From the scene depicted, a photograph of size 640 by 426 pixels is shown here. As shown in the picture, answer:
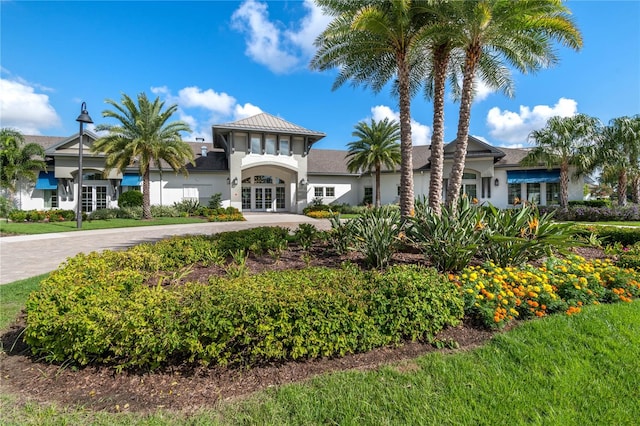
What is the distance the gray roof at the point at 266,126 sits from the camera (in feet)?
82.8

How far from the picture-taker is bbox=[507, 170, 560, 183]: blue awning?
25.0 metres

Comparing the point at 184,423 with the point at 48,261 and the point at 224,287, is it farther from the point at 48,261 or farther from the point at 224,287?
the point at 48,261

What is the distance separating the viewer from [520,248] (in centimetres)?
570

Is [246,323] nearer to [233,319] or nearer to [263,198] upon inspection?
[233,319]

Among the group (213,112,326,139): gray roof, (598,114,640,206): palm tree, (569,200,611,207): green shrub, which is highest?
(213,112,326,139): gray roof

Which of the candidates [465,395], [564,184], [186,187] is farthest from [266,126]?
[465,395]

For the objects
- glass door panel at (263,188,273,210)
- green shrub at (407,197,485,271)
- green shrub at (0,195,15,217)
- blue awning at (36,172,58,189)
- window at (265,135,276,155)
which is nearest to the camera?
green shrub at (407,197,485,271)

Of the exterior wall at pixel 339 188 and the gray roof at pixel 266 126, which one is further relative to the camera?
the exterior wall at pixel 339 188

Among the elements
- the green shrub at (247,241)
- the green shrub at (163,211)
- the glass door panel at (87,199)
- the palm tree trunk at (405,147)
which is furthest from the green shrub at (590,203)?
the glass door panel at (87,199)

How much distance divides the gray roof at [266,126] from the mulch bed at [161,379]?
76.5 feet

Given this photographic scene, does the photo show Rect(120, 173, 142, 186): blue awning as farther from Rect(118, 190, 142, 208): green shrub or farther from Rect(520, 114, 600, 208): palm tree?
Rect(520, 114, 600, 208): palm tree

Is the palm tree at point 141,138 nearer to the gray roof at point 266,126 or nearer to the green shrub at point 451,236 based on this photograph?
the gray roof at point 266,126

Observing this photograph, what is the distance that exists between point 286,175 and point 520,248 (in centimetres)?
2523

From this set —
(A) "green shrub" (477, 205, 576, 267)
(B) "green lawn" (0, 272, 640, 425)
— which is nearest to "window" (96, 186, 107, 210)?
(B) "green lawn" (0, 272, 640, 425)
